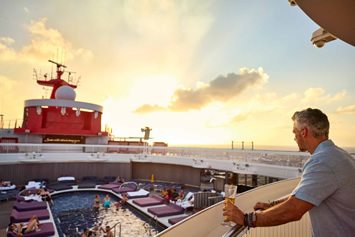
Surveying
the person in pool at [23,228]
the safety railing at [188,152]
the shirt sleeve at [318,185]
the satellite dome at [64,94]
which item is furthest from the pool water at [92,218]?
the satellite dome at [64,94]

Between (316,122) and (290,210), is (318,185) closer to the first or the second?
(290,210)

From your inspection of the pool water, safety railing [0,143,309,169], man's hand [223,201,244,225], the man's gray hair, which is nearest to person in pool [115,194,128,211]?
the pool water

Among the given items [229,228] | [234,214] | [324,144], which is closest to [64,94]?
[229,228]

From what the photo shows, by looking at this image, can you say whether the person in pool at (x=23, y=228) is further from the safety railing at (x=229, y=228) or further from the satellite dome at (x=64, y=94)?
the satellite dome at (x=64, y=94)

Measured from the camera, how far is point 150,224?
11461 mm

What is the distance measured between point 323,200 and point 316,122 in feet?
1.85

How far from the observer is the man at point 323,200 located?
1357 mm

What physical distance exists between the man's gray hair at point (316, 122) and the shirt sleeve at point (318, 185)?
0.34 meters

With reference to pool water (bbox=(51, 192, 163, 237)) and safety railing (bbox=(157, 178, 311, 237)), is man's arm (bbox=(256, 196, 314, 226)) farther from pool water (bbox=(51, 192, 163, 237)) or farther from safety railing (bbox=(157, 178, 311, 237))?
pool water (bbox=(51, 192, 163, 237))

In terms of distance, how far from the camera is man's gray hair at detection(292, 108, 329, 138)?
163 centimetres

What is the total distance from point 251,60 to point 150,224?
464 inches

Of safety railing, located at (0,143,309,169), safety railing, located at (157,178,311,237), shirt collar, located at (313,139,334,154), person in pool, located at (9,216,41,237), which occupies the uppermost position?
shirt collar, located at (313,139,334,154)

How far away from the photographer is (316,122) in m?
1.63

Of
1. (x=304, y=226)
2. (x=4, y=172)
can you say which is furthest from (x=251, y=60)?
(x=4, y=172)
